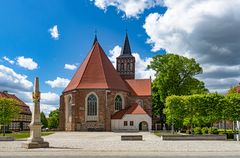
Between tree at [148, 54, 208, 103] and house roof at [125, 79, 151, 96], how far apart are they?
11.8m

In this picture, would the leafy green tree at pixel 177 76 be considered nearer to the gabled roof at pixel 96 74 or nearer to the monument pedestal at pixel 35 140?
the gabled roof at pixel 96 74

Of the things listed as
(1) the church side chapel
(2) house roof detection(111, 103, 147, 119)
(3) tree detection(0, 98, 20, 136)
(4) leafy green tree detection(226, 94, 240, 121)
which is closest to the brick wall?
(1) the church side chapel

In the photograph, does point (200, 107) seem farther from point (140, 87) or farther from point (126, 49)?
point (126, 49)

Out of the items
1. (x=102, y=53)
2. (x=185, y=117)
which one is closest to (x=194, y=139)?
(x=185, y=117)

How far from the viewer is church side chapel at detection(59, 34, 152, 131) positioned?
61.4m

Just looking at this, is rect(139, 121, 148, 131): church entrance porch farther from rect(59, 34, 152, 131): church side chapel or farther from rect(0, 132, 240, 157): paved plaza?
rect(0, 132, 240, 157): paved plaza

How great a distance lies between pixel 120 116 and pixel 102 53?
1478cm

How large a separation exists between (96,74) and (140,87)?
44.8 ft

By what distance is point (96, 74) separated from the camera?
6431 centimetres

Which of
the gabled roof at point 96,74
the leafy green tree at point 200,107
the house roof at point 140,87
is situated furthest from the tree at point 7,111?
the house roof at point 140,87

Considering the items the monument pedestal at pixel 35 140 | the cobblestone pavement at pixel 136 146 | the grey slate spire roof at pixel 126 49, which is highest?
the grey slate spire roof at pixel 126 49

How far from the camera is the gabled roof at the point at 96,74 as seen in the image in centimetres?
6314

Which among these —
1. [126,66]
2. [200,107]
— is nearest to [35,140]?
[200,107]

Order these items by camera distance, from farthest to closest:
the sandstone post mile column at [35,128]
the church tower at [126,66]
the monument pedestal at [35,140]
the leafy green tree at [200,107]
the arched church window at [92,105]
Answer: the church tower at [126,66] < the arched church window at [92,105] < the leafy green tree at [200,107] < the sandstone post mile column at [35,128] < the monument pedestal at [35,140]
